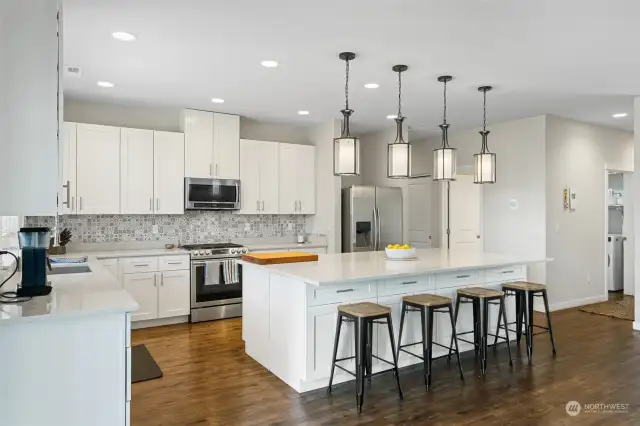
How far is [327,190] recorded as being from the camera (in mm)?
6277

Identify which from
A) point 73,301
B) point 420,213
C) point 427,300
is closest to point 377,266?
point 427,300

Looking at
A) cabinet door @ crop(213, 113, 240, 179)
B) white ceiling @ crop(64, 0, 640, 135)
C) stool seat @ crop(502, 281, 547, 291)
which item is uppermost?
white ceiling @ crop(64, 0, 640, 135)

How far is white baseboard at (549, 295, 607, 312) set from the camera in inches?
237

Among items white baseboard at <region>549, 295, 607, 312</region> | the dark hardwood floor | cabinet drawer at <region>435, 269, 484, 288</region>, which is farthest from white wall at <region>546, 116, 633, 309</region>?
cabinet drawer at <region>435, 269, 484, 288</region>

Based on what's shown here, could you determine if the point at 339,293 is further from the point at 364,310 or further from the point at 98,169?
the point at 98,169

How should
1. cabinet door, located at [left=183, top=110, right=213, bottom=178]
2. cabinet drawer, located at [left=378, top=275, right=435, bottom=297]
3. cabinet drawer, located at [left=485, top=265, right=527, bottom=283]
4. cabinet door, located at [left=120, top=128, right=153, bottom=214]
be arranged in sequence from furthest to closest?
cabinet door, located at [left=183, top=110, right=213, bottom=178]
cabinet door, located at [left=120, top=128, right=153, bottom=214]
cabinet drawer, located at [left=485, top=265, right=527, bottom=283]
cabinet drawer, located at [left=378, top=275, right=435, bottom=297]

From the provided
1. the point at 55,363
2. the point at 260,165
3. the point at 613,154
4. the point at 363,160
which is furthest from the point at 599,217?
the point at 55,363

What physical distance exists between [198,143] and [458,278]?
3.46 meters

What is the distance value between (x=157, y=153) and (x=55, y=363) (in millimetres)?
3676

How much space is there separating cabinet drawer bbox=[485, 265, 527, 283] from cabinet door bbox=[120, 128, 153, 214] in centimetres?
383

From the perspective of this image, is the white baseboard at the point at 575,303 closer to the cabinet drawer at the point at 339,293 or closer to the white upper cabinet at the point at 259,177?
the cabinet drawer at the point at 339,293

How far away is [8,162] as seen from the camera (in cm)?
197

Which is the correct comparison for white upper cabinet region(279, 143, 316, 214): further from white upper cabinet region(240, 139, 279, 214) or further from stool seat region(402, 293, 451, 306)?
stool seat region(402, 293, 451, 306)

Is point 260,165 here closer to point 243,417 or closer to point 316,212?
point 316,212
